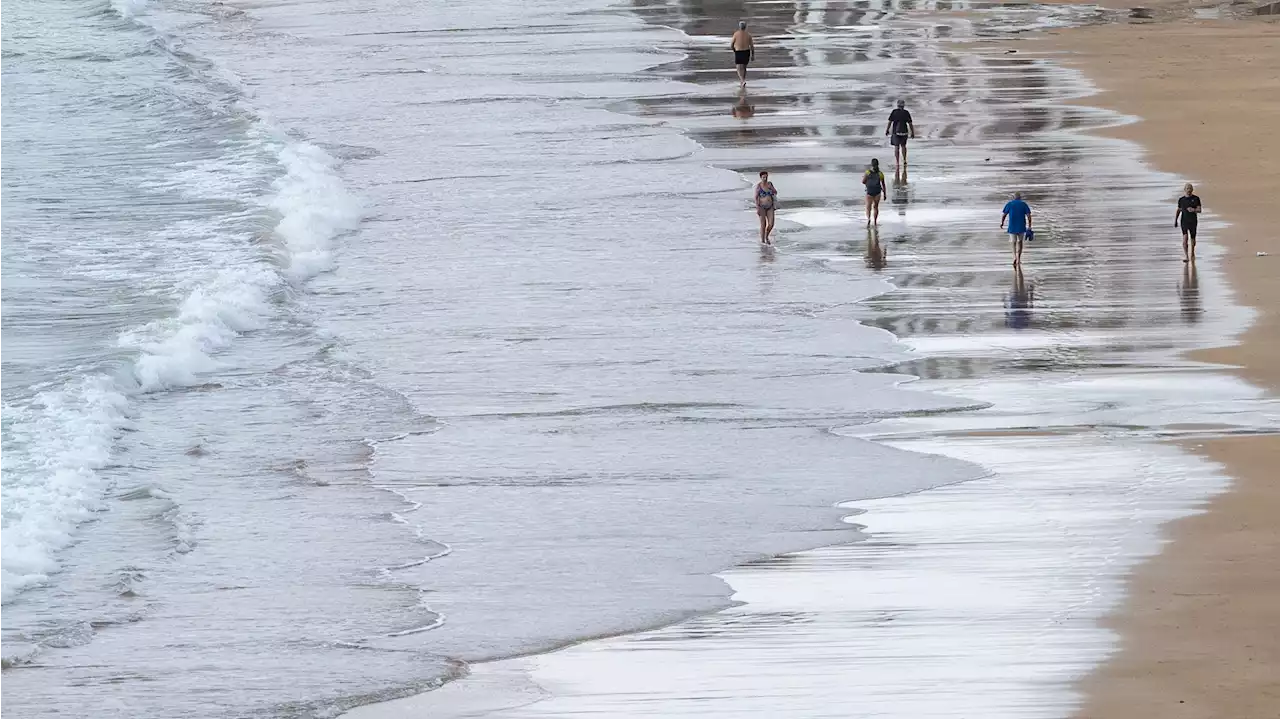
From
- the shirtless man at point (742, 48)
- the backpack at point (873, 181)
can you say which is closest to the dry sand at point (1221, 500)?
the backpack at point (873, 181)

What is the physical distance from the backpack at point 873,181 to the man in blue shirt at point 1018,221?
2467mm

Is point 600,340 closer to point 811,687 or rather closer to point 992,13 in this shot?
point 811,687

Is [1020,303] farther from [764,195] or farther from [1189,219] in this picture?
[764,195]

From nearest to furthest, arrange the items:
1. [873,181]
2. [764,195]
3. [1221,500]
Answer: [1221,500] → [764,195] → [873,181]

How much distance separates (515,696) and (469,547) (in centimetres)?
289

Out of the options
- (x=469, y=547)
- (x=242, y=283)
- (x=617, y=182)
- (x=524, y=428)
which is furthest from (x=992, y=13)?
(x=469, y=547)

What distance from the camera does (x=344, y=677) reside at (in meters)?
11.8

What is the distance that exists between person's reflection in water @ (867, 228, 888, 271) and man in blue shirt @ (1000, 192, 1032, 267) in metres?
1.60

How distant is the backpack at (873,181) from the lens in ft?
83.2

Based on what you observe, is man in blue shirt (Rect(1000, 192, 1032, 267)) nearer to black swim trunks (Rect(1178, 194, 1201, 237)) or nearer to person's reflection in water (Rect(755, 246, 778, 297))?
black swim trunks (Rect(1178, 194, 1201, 237))

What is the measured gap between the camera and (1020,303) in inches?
838

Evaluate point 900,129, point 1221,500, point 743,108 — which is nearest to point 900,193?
point 900,129

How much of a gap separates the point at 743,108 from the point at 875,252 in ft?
44.7

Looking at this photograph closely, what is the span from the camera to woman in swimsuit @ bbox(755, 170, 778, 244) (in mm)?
24766
